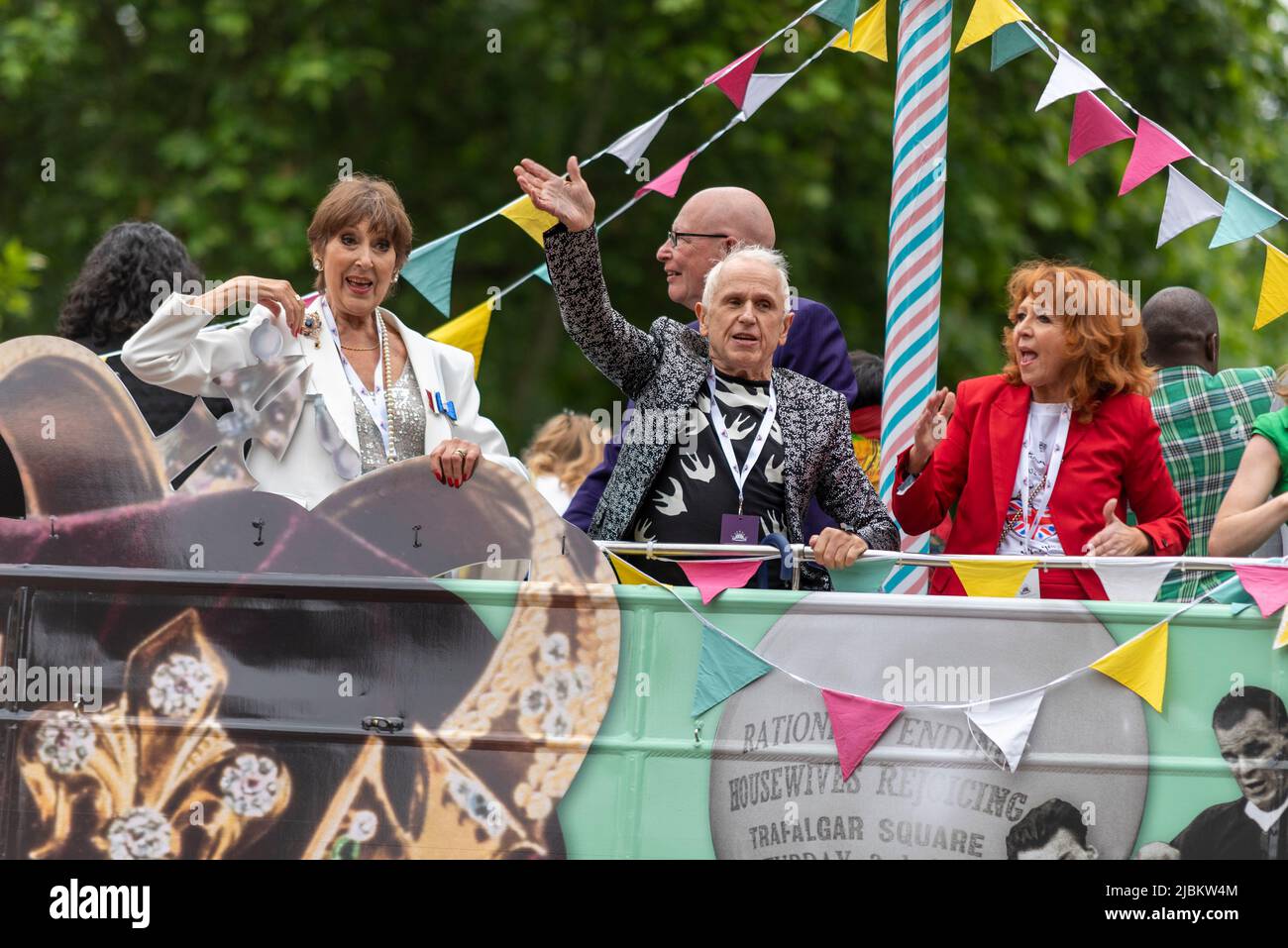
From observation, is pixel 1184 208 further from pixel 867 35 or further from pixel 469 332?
pixel 469 332

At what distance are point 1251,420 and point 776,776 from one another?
244 cm

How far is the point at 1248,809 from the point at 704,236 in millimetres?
2691

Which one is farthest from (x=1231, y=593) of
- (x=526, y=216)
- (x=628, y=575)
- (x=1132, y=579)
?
(x=526, y=216)

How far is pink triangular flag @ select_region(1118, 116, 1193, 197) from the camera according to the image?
232 inches

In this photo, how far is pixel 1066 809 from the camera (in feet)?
15.2

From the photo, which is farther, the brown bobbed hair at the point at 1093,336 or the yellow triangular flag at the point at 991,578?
the brown bobbed hair at the point at 1093,336

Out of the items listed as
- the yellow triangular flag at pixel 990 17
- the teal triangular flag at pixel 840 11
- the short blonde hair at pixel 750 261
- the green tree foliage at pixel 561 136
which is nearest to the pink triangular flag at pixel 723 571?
the short blonde hair at pixel 750 261

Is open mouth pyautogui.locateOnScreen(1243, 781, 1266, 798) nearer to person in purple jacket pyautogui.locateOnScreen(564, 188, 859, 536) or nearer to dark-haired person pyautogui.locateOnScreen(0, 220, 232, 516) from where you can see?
person in purple jacket pyautogui.locateOnScreen(564, 188, 859, 536)

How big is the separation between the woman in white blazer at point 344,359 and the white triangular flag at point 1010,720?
141 centimetres

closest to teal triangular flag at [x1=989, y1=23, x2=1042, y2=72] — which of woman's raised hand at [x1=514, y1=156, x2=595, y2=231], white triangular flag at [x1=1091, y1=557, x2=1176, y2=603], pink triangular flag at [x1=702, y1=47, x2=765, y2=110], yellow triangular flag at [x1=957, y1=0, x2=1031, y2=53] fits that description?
yellow triangular flag at [x1=957, y1=0, x2=1031, y2=53]

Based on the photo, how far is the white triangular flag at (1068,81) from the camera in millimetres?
5910

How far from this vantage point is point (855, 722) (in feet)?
15.1

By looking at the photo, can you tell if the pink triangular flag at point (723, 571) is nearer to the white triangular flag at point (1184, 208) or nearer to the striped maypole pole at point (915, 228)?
the striped maypole pole at point (915, 228)

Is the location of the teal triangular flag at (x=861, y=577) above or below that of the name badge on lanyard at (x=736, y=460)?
below
